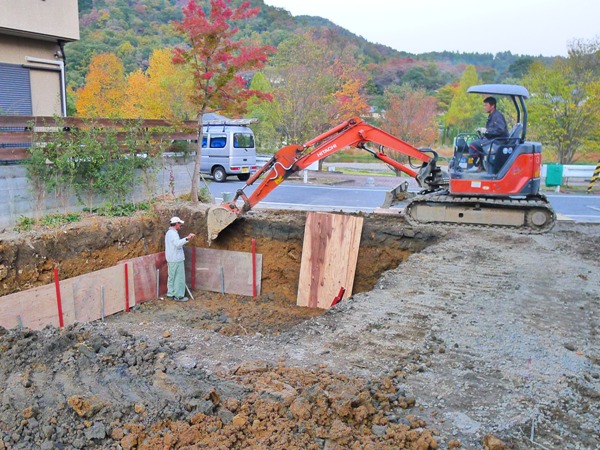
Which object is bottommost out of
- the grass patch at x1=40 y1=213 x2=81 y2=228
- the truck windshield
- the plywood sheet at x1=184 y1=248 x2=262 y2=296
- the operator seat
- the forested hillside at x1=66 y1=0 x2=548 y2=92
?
the plywood sheet at x1=184 y1=248 x2=262 y2=296

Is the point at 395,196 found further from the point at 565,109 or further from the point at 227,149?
the point at 565,109

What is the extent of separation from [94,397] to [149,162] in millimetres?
7140

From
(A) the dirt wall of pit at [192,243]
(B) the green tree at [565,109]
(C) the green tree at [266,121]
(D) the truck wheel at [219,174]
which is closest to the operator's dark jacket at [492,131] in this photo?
(A) the dirt wall of pit at [192,243]

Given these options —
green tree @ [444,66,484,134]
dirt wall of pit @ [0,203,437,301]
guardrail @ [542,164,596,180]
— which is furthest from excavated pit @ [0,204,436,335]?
green tree @ [444,66,484,134]

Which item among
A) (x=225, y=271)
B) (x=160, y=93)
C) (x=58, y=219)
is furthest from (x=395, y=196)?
(x=160, y=93)

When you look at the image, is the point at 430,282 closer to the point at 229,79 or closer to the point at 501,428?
the point at 501,428

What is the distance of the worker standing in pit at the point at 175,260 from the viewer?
9.76 m

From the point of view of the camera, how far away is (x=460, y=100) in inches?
1700

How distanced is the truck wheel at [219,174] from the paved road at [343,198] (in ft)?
1.05

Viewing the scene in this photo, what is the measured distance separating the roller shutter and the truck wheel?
9425 mm

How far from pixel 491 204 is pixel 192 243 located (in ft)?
19.8

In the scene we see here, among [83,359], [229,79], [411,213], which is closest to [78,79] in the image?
[229,79]

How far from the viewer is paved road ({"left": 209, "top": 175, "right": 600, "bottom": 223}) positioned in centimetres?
1566

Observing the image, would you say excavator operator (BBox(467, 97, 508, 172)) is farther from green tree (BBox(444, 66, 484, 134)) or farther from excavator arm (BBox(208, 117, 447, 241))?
green tree (BBox(444, 66, 484, 134))
